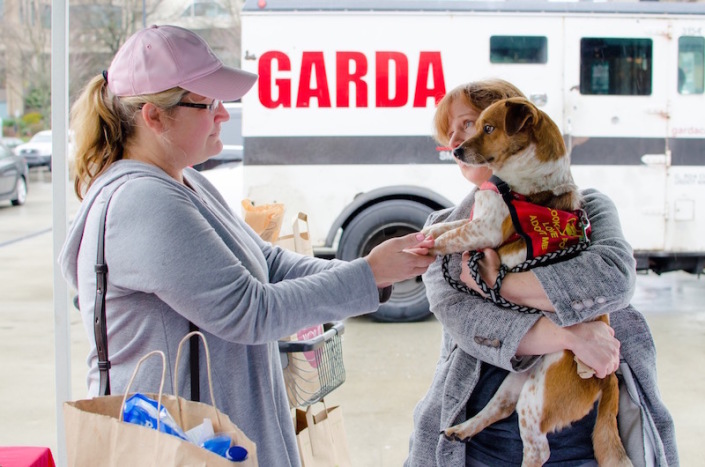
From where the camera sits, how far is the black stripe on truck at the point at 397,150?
6.02m

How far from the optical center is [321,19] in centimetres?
589

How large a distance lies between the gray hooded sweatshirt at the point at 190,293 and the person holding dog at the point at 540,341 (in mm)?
257

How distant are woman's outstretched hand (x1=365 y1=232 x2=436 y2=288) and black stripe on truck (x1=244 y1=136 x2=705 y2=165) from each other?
171 inches

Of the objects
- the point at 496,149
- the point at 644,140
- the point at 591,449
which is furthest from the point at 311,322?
the point at 644,140

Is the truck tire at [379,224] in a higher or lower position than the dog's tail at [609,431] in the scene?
higher

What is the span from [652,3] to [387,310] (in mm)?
3381

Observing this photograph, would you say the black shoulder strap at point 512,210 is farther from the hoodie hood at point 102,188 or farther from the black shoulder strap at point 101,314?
the black shoulder strap at point 101,314

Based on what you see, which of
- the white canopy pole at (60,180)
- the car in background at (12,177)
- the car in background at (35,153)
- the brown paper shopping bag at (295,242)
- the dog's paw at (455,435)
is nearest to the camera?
the dog's paw at (455,435)

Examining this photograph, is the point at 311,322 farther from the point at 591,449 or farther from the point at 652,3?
the point at 652,3

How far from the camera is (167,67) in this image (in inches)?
61.9

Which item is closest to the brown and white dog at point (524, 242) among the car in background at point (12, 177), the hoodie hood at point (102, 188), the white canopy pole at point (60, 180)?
the hoodie hood at point (102, 188)

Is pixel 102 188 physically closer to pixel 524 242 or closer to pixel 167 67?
pixel 167 67

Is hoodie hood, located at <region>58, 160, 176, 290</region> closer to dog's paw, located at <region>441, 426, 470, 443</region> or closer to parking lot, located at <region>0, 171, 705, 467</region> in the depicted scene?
dog's paw, located at <region>441, 426, 470, 443</region>

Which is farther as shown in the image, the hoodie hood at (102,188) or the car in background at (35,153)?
the car in background at (35,153)
